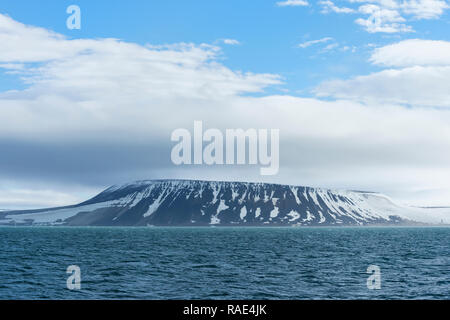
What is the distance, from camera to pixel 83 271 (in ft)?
204

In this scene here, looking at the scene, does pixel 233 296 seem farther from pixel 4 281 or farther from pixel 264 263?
pixel 264 263

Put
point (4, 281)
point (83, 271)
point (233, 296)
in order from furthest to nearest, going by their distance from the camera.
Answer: point (83, 271) < point (4, 281) < point (233, 296)

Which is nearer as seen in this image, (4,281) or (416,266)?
(4,281)
